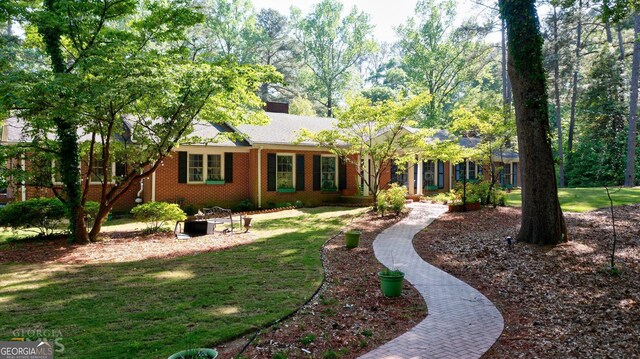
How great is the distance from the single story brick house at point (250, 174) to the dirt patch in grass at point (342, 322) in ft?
33.9

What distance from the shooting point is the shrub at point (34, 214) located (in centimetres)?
1058

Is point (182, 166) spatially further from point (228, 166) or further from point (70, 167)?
point (70, 167)

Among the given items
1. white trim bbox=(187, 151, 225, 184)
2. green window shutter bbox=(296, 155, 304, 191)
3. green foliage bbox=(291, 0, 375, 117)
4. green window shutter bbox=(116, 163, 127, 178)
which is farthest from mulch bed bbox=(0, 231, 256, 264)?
green foliage bbox=(291, 0, 375, 117)

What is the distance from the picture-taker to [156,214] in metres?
11.9

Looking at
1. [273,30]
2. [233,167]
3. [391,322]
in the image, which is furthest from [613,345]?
[273,30]

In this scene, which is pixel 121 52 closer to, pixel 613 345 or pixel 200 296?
pixel 200 296

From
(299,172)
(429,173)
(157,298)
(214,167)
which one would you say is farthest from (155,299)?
(429,173)

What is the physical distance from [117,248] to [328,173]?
11.1 m

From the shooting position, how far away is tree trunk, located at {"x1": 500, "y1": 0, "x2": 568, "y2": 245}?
28.9 feet

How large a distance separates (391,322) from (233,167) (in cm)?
1359

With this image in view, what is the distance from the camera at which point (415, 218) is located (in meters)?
14.2

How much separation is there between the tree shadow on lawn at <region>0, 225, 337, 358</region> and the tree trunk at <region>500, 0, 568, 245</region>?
195 inches

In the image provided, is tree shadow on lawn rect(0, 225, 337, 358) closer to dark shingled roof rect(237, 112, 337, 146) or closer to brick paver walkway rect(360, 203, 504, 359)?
brick paver walkway rect(360, 203, 504, 359)

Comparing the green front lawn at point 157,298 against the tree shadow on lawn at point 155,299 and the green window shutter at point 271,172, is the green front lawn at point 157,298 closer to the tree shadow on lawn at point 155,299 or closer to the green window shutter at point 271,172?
the tree shadow on lawn at point 155,299
